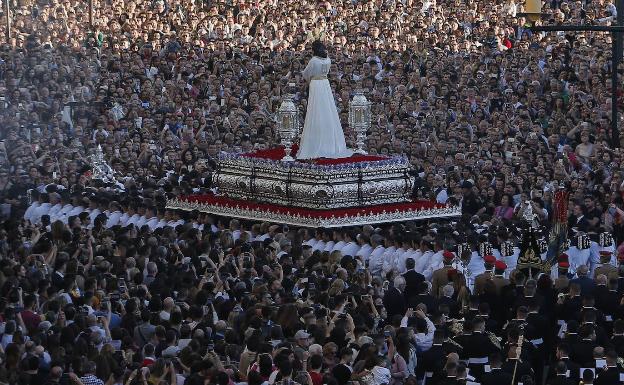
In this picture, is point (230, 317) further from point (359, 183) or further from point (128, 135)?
point (128, 135)

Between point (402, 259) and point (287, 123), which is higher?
point (287, 123)

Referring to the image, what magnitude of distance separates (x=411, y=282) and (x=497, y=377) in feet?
17.7

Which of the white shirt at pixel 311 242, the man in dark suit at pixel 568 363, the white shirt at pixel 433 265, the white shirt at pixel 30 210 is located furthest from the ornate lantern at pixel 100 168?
the man in dark suit at pixel 568 363

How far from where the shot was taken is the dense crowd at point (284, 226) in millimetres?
24688

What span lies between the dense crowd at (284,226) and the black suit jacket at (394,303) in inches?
1.2

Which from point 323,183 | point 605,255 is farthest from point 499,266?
point 323,183

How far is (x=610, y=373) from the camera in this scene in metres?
24.2

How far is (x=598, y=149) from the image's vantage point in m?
37.4

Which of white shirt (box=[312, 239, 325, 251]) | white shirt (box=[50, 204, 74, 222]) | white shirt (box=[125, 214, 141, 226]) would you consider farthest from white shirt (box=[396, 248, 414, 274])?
white shirt (box=[50, 204, 74, 222])

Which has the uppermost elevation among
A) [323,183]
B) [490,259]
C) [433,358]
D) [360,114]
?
[360,114]

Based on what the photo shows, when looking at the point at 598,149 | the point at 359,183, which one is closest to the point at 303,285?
the point at 359,183

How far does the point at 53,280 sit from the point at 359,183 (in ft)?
26.7

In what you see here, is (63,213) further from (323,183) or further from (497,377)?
(497,377)

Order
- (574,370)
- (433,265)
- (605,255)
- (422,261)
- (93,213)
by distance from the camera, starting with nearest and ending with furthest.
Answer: (574,370)
(605,255)
(433,265)
(422,261)
(93,213)
